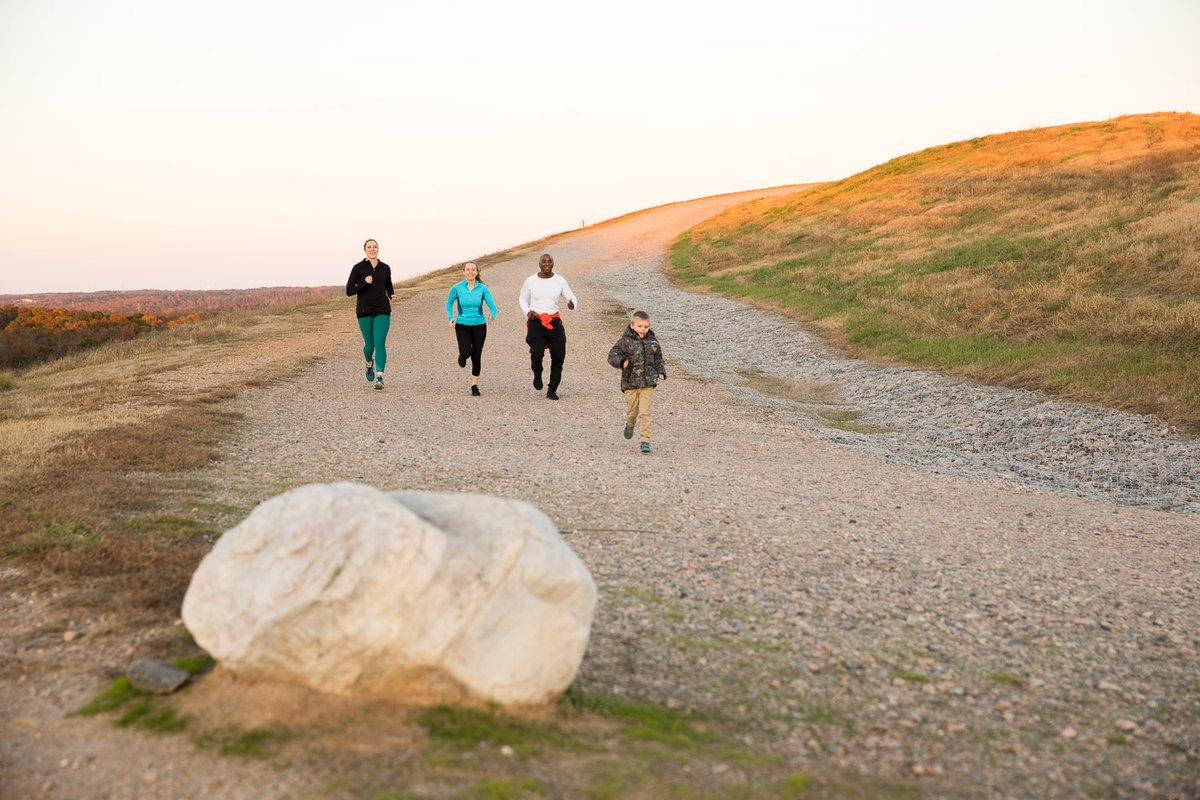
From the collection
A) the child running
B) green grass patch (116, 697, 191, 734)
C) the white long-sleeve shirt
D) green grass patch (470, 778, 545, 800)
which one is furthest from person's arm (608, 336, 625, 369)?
green grass patch (470, 778, 545, 800)

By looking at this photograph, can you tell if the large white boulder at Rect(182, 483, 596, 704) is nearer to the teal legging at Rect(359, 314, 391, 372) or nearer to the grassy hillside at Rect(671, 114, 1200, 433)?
the teal legging at Rect(359, 314, 391, 372)

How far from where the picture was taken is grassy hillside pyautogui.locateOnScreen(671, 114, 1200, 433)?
16828 mm

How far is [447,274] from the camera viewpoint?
4434cm

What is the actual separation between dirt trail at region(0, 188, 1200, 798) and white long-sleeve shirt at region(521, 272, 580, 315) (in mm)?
1840

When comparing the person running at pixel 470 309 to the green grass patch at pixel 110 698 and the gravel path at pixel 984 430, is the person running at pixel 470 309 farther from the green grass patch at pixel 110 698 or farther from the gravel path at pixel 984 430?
the green grass patch at pixel 110 698

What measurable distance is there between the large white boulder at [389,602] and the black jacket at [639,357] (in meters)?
7.47

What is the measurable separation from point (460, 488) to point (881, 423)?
9207 mm

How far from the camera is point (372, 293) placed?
15773 millimetres

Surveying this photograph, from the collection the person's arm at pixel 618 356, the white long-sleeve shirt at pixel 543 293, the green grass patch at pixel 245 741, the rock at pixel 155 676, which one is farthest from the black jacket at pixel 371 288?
the green grass patch at pixel 245 741

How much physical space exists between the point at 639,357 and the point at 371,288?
567cm

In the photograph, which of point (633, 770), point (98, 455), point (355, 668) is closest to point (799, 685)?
point (633, 770)

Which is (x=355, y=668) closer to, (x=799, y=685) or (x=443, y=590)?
(x=443, y=590)

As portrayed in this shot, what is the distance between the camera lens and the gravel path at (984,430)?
40.3ft

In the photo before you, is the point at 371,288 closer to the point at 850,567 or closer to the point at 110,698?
the point at 850,567
